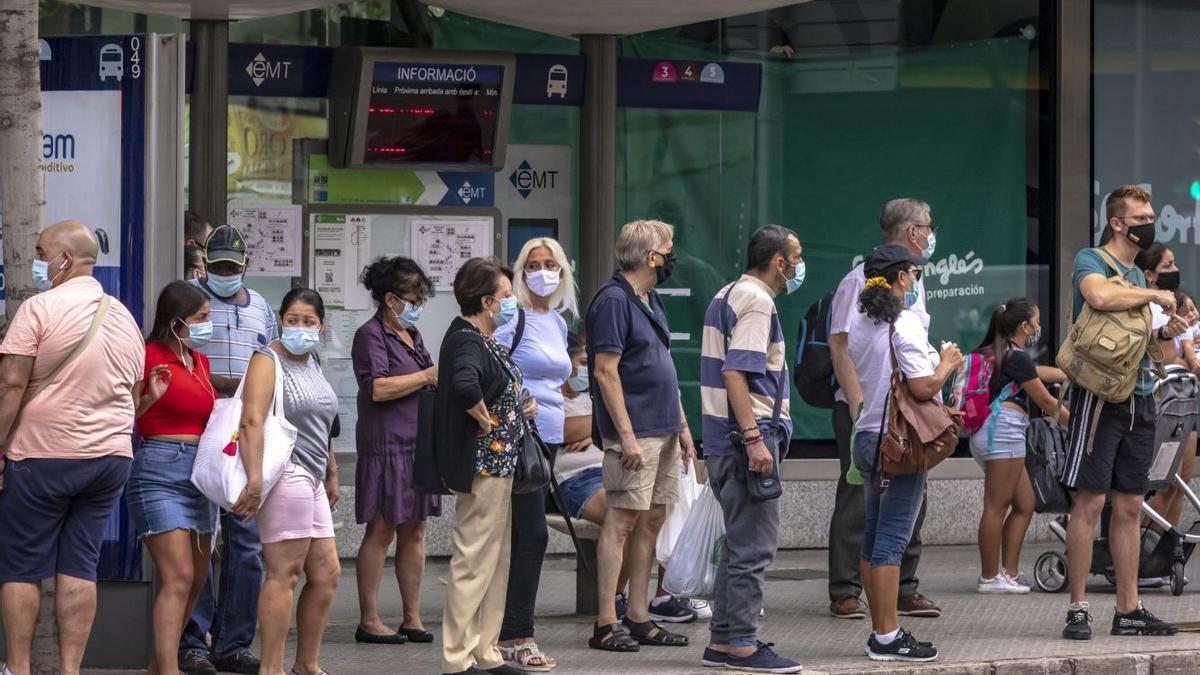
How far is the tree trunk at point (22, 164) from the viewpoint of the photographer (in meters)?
7.03

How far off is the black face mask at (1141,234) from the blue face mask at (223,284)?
408cm

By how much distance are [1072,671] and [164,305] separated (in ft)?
13.8

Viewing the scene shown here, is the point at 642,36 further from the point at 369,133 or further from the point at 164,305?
the point at 164,305

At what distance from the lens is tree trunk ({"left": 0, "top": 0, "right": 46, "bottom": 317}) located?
7.02m

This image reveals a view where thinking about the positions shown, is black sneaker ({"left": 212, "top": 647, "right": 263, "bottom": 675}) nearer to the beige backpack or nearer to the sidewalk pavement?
the sidewalk pavement

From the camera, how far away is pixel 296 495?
727cm

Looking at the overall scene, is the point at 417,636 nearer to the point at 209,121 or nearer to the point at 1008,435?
the point at 209,121

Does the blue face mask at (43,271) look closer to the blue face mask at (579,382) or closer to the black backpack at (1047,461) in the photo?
the blue face mask at (579,382)

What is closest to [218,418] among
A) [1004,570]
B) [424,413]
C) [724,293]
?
[424,413]

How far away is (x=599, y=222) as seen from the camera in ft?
36.2

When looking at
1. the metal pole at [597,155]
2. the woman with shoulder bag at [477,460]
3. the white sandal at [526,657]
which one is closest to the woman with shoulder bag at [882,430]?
the white sandal at [526,657]

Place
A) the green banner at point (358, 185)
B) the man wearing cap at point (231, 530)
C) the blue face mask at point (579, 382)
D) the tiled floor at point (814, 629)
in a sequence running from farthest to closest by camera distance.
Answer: the green banner at point (358, 185)
the blue face mask at point (579, 382)
the tiled floor at point (814, 629)
the man wearing cap at point (231, 530)

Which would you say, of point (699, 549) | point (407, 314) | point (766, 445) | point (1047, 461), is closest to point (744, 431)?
point (766, 445)

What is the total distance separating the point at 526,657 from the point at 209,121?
146 inches
